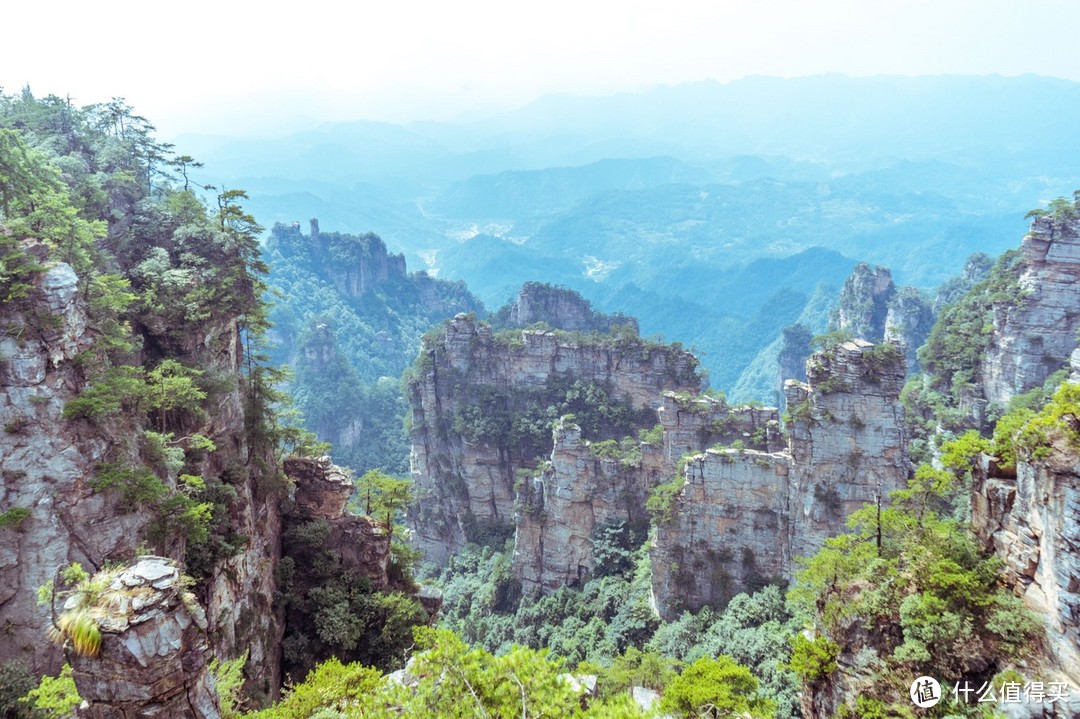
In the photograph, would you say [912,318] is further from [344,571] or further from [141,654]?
[141,654]

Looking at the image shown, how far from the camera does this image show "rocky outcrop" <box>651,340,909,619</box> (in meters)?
23.5

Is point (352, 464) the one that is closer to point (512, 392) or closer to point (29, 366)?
point (512, 392)

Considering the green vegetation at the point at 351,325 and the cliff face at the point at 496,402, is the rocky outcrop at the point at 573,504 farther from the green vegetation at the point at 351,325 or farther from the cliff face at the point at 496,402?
the green vegetation at the point at 351,325

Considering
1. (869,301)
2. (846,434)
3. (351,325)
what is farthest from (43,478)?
(351,325)

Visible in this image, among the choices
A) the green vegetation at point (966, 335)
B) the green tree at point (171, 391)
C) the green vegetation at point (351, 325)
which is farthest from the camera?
the green vegetation at point (351, 325)

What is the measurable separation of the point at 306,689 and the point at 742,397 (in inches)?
2874

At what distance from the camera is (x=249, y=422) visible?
60.8ft

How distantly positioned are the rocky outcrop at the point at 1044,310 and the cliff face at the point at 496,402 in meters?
16.3

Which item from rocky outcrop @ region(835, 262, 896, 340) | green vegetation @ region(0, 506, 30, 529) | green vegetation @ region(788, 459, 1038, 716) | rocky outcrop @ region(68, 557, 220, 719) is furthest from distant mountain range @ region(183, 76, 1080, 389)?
rocky outcrop @ region(68, 557, 220, 719)

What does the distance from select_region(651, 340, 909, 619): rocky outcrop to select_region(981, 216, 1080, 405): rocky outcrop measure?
13848 mm

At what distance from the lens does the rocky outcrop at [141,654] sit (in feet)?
28.6

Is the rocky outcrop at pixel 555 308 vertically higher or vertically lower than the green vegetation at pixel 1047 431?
lower

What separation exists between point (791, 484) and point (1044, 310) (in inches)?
733

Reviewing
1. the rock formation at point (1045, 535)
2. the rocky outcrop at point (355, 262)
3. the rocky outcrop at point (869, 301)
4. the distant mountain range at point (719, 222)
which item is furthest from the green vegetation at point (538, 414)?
the distant mountain range at point (719, 222)
